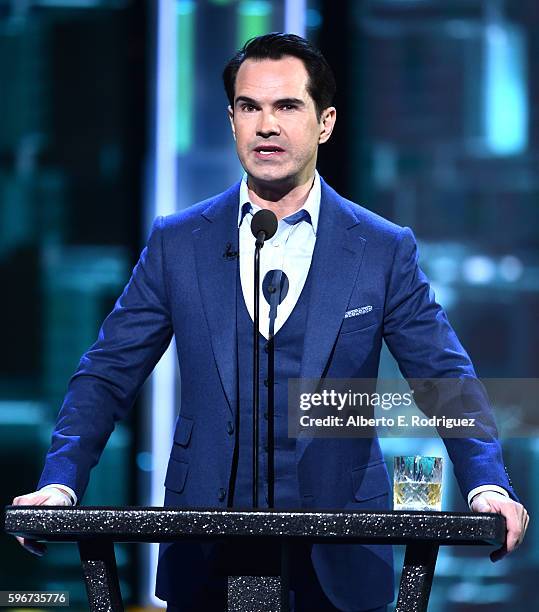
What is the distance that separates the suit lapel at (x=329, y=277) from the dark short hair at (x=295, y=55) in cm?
18

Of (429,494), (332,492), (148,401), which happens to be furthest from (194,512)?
(148,401)

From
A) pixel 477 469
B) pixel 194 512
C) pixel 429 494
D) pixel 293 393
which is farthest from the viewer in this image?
pixel 293 393

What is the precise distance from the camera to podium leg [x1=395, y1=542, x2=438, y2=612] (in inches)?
66.8

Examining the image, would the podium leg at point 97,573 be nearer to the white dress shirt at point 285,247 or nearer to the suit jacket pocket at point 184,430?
the suit jacket pocket at point 184,430

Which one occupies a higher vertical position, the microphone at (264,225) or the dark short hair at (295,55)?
the dark short hair at (295,55)

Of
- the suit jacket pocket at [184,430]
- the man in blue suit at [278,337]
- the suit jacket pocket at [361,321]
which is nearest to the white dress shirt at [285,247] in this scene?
the man in blue suit at [278,337]

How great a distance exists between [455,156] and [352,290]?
208 centimetres

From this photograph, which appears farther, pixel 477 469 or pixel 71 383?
pixel 71 383

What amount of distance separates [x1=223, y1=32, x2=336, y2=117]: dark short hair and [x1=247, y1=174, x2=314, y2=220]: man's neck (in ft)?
0.46

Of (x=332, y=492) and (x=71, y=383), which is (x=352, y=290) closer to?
(x=332, y=492)

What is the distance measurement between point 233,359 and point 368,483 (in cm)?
32

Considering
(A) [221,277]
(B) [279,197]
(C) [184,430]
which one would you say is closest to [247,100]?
(B) [279,197]

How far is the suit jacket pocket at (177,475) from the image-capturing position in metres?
2.04

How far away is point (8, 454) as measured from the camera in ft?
13.6
